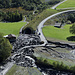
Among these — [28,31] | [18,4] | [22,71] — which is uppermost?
[18,4]

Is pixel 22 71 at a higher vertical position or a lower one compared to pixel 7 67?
lower

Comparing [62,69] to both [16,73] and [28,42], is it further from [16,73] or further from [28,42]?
[28,42]

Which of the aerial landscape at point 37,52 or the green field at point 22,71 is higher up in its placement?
the aerial landscape at point 37,52

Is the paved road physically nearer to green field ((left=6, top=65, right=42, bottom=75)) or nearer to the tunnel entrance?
green field ((left=6, top=65, right=42, bottom=75))

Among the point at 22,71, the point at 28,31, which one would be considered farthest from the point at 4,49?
the point at 28,31

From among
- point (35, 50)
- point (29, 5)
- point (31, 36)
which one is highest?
point (29, 5)

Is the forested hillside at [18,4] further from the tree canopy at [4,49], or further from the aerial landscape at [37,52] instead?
the tree canopy at [4,49]

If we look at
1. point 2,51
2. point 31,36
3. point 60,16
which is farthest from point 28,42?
point 60,16

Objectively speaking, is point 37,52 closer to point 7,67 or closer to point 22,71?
point 22,71

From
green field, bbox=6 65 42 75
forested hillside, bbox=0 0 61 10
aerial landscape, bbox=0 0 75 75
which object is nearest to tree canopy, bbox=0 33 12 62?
aerial landscape, bbox=0 0 75 75

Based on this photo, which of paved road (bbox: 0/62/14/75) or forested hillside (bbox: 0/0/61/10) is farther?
forested hillside (bbox: 0/0/61/10)

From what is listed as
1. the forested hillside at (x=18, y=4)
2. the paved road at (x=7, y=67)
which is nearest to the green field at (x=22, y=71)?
the paved road at (x=7, y=67)
